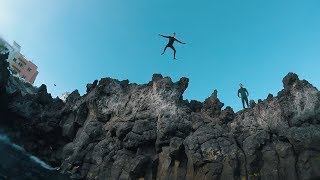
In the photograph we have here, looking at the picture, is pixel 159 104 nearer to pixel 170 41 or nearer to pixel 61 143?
pixel 170 41

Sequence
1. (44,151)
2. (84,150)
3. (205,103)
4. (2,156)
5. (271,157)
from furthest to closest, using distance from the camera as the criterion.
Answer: (44,151)
(205,103)
(84,150)
(2,156)
(271,157)

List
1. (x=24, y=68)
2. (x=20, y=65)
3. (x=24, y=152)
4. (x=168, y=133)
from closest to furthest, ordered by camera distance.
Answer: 1. (x=168, y=133)
2. (x=24, y=152)
3. (x=20, y=65)
4. (x=24, y=68)

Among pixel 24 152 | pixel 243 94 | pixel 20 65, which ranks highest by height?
pixel 20 65

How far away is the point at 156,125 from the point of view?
46406mm

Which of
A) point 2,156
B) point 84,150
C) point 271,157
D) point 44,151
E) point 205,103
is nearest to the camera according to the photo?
point 271,157

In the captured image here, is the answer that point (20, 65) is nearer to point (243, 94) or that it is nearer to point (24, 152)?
point (24, 152)

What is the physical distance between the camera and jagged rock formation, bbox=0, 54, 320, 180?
37844mm

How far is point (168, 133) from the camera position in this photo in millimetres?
43938

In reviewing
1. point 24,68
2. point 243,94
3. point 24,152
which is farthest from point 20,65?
point 243,94

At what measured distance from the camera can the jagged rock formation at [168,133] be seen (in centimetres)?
3784

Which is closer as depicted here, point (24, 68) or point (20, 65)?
point (20, 65)

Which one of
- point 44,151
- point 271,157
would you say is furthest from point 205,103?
point 44,151

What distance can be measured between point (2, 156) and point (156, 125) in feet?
66.0

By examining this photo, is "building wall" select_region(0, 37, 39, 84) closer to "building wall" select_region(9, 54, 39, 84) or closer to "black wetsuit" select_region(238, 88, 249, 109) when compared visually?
"building wall" select_region(9, 54, 39, 84)
